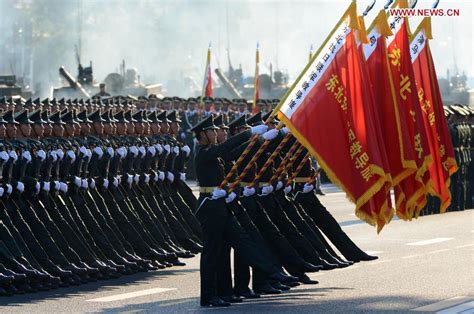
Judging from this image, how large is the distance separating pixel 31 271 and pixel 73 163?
1.52 metres

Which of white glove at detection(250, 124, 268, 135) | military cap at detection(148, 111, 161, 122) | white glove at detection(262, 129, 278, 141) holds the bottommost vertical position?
white glove at detection(262, 129, 278, 141)

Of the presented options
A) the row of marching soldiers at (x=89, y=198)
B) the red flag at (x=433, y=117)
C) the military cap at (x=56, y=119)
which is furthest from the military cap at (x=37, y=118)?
the red flag at (x=433, y=117)

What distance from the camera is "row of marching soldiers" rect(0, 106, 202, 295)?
15258 mm

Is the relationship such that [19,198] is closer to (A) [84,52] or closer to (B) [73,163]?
(B) [73,163]

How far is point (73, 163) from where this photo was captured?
16.1 meters

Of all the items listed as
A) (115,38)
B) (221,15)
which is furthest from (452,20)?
(115,38)

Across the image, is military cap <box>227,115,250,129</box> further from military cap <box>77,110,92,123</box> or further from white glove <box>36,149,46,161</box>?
military cap <box>77,110,92,123</box>

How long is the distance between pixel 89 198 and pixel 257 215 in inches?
91.6

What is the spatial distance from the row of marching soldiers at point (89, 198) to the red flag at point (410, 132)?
2.87 metres

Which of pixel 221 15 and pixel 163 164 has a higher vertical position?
pixel 221 15

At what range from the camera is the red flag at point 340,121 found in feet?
47.0

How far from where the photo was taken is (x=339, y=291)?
1507cm

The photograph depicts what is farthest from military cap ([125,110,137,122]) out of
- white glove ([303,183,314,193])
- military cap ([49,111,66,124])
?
white glove ([303,183,314,193])

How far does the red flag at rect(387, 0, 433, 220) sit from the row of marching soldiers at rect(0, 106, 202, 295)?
287 cm
